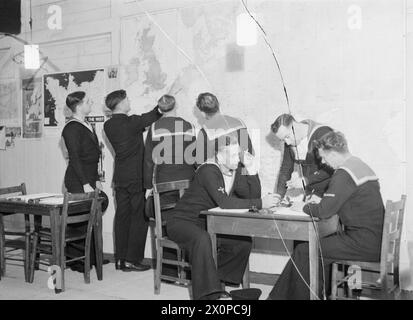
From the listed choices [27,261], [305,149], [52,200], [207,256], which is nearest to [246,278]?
[207,256]

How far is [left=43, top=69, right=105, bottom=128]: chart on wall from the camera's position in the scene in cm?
545

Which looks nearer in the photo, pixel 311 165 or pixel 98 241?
pixel 311 165

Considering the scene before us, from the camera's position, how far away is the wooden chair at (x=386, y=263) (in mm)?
3172

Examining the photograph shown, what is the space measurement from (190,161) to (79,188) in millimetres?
1117

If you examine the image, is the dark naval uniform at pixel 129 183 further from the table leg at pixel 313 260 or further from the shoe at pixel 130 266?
the table leg at pixel 313 260

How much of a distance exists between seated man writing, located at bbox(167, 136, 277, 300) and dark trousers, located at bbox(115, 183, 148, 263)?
3.23 feet

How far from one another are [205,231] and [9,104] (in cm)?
377

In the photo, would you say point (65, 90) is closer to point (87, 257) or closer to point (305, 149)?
point (87, 257)

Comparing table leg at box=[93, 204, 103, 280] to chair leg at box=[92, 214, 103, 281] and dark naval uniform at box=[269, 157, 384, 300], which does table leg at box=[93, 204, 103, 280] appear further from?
dark naval uniform at box=[269, 157, 384, 300]

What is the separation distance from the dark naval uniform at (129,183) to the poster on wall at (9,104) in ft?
6.39

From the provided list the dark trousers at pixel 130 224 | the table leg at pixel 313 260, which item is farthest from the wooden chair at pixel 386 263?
the dark trousers at pixel 130 224

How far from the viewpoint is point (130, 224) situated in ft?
16.1

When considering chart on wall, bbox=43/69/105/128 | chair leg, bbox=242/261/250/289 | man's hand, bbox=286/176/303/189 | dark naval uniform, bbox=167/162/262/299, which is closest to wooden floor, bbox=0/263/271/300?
chair leg, bbox=242/261/250/289
